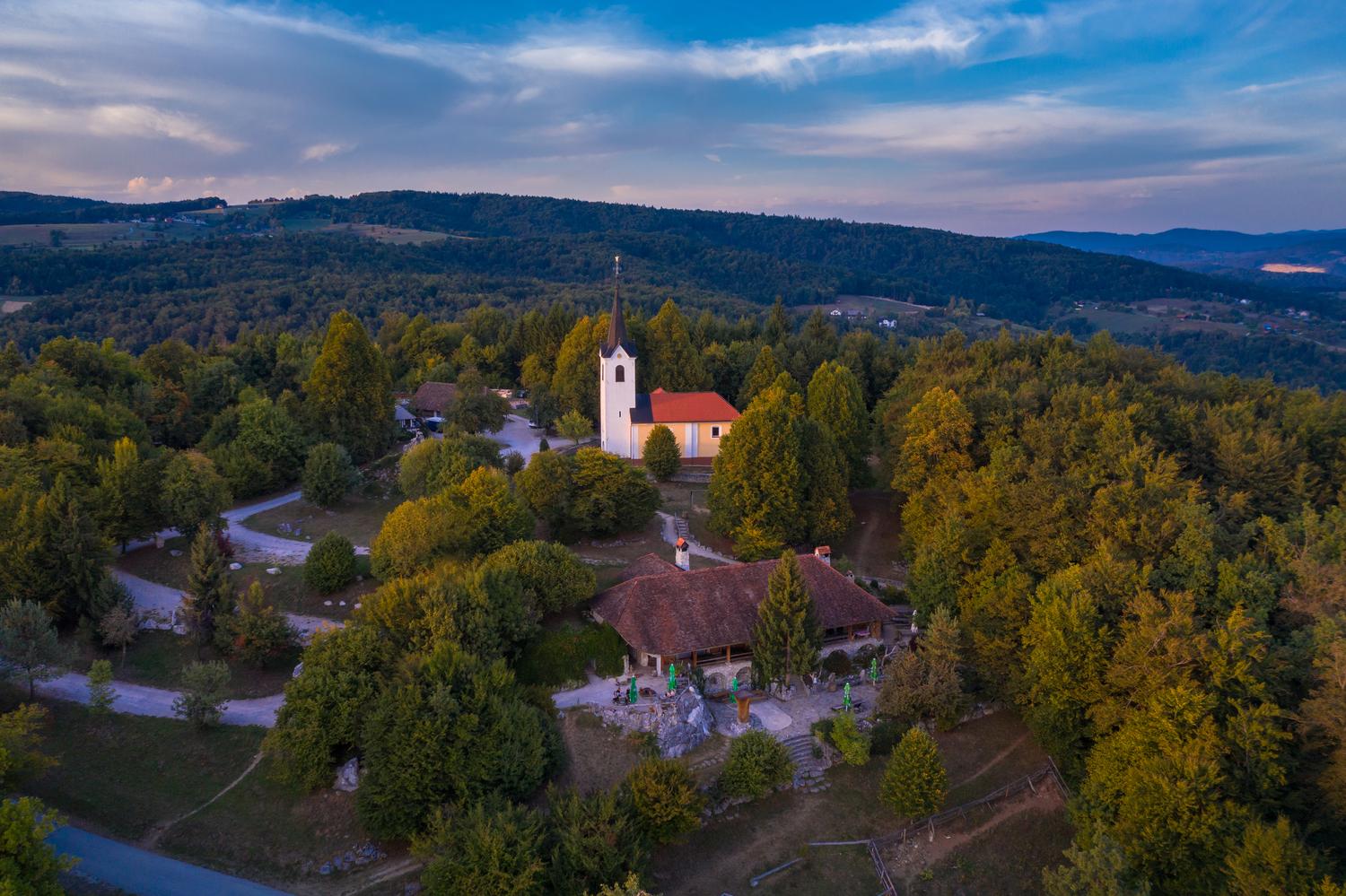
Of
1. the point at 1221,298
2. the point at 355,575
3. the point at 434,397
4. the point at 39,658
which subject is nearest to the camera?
the point at 39,658

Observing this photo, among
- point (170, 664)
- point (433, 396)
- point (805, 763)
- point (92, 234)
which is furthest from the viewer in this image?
point (92, 234)

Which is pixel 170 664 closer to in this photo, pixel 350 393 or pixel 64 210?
pixel 350 393

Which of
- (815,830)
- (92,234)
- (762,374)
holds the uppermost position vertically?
(92,234)

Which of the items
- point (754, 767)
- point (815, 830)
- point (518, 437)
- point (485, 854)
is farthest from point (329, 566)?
point (518, 437)

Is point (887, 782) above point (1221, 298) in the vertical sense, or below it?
below

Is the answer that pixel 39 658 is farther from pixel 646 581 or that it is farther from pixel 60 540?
pixel 646 581

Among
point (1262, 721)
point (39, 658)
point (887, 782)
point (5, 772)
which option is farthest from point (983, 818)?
point (39, 658)

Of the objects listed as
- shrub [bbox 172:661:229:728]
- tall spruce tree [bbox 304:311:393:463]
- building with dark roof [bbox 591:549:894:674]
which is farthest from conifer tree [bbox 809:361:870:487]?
shrub [bbox 172:661:229:728]
